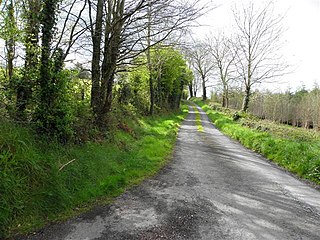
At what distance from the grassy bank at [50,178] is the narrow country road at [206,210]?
1.22 ft

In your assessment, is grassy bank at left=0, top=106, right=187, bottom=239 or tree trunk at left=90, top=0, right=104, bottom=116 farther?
tree trunk at left=90, top=0, right=104, bottom=116

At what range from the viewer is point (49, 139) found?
19.9 ft

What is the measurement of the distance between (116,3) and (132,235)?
8.87 m

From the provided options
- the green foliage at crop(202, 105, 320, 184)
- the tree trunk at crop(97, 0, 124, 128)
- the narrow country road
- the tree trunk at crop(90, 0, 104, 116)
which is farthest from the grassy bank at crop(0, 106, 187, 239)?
the green foliage at crop(202, 105, 320, 184)

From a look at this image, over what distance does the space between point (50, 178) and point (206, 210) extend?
3.31m

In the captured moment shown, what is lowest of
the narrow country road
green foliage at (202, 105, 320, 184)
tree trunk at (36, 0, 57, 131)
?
the narrow country road

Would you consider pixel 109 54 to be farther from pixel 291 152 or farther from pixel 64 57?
pixel 291 152

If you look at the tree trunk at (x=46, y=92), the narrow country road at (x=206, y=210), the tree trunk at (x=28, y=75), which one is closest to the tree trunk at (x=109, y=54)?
the tree trunk at (x=28, y=75)

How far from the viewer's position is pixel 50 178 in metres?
5.05

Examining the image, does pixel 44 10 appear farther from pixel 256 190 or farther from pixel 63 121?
pixel 256 190

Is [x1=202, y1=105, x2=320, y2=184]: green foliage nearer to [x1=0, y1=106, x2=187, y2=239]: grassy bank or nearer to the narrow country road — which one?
the narrow country road

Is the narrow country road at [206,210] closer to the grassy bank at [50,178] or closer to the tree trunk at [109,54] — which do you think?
the grassy bank at [50,178]

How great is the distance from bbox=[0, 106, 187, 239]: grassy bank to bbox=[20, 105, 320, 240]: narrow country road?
0.37m

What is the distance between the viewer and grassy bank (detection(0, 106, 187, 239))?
4.22 metres
